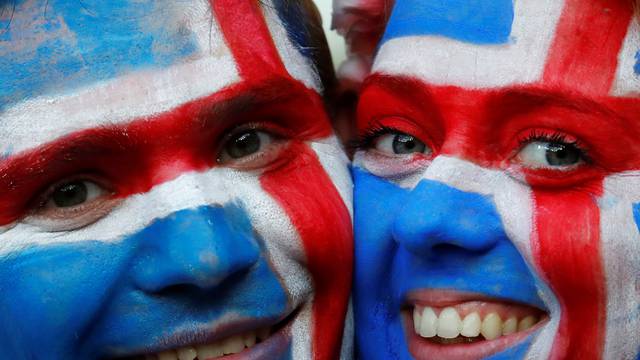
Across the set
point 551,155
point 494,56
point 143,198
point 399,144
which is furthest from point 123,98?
point 551,155

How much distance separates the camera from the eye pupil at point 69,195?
196 cm

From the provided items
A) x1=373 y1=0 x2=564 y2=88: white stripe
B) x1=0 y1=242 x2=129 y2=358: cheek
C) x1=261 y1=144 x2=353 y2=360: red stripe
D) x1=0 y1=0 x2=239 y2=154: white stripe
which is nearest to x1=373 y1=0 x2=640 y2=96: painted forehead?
x1=373 y1=0 x2=564 y2=88: white stripe

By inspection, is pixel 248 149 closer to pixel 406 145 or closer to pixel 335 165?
pixel 335 165

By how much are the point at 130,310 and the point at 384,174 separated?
667mm

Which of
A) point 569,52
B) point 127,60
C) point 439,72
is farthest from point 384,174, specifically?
point 127,60

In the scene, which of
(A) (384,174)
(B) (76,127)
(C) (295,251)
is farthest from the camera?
(A) (384,174)

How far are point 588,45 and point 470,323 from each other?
0.63 metres

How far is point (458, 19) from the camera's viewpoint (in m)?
2.07

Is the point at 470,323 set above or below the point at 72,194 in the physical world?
below

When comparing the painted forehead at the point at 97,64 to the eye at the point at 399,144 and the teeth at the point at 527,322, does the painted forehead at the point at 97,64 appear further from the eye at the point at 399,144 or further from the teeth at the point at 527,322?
the teeth at the point at 527,322

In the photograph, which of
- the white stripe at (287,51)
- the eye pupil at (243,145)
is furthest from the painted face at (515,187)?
the eye pupil at (243,145)

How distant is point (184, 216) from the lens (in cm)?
192

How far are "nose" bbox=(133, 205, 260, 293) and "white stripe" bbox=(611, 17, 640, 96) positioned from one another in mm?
812

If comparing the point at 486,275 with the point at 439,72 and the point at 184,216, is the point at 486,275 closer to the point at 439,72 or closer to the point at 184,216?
the point at 439,72
